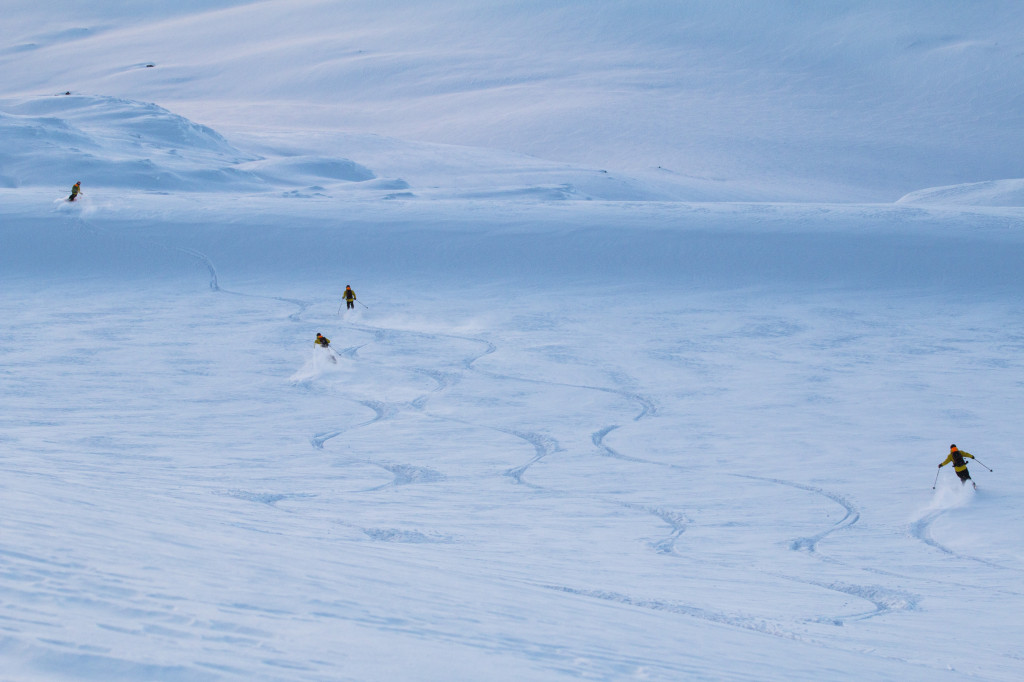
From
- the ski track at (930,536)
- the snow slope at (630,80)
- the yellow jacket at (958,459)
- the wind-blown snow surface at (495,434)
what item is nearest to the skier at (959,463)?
the yellow jacket at (958,459)

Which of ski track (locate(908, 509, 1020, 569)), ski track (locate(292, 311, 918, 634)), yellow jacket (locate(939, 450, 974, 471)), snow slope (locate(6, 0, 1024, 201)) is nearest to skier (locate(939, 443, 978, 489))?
yellow jacket (locate(939, 450, 974, 471))

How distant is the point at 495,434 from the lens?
8.64 meters

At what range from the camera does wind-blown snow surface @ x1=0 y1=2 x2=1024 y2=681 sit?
325 centimetres

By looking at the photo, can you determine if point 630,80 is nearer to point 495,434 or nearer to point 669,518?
point 495,434

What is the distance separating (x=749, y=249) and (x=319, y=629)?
13.3 metres

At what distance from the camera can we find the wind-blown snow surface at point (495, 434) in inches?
128

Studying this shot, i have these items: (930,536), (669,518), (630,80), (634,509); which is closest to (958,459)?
(930,536)

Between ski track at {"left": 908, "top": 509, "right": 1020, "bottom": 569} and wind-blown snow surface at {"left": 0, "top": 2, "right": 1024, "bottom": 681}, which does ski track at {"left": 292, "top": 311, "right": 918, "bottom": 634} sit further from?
ski track at {"left": 908, "top": 509, "right": 1020, "bottom": 569}

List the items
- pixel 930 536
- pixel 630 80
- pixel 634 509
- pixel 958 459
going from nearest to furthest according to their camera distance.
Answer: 1. pixel 930 536
2. pixel 634 509
3. pixel 958 459
4. pixel 630 80

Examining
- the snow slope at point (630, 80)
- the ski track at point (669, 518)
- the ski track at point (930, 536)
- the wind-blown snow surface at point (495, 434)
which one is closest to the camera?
the wind-blown snow surface at point (495, 434)

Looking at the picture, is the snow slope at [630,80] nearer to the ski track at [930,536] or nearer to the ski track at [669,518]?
the ski track at [669,518]

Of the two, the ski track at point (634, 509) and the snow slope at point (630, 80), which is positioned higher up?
the snow slope at point (630, 80)

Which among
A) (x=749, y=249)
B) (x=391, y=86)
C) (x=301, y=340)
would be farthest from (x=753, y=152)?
(x=301, y=340)

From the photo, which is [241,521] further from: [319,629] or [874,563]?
[874,563]
